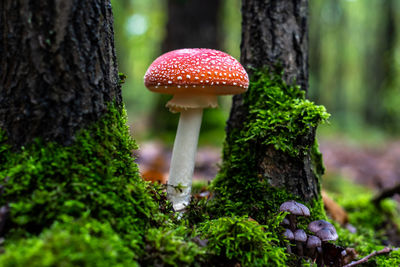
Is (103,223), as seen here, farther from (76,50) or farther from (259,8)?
(259,8)

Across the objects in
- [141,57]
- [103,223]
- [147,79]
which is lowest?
[103,223]

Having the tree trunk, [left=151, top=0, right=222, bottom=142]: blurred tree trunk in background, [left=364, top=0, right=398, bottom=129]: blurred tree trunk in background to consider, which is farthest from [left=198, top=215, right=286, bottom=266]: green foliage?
[left=364, top=0, right=398, bottom=129]: blurred tree trunk in background

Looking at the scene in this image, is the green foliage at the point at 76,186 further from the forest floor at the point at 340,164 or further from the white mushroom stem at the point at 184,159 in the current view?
the forest floor at the point at 340,164

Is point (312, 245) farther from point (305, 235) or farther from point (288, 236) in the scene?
point (288, 236)

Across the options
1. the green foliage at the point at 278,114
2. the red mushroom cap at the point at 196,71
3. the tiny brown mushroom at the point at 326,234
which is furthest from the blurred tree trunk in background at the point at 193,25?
the tiny brown mushroom at the point at 326,234

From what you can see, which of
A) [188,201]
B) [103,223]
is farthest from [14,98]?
[188,201]
